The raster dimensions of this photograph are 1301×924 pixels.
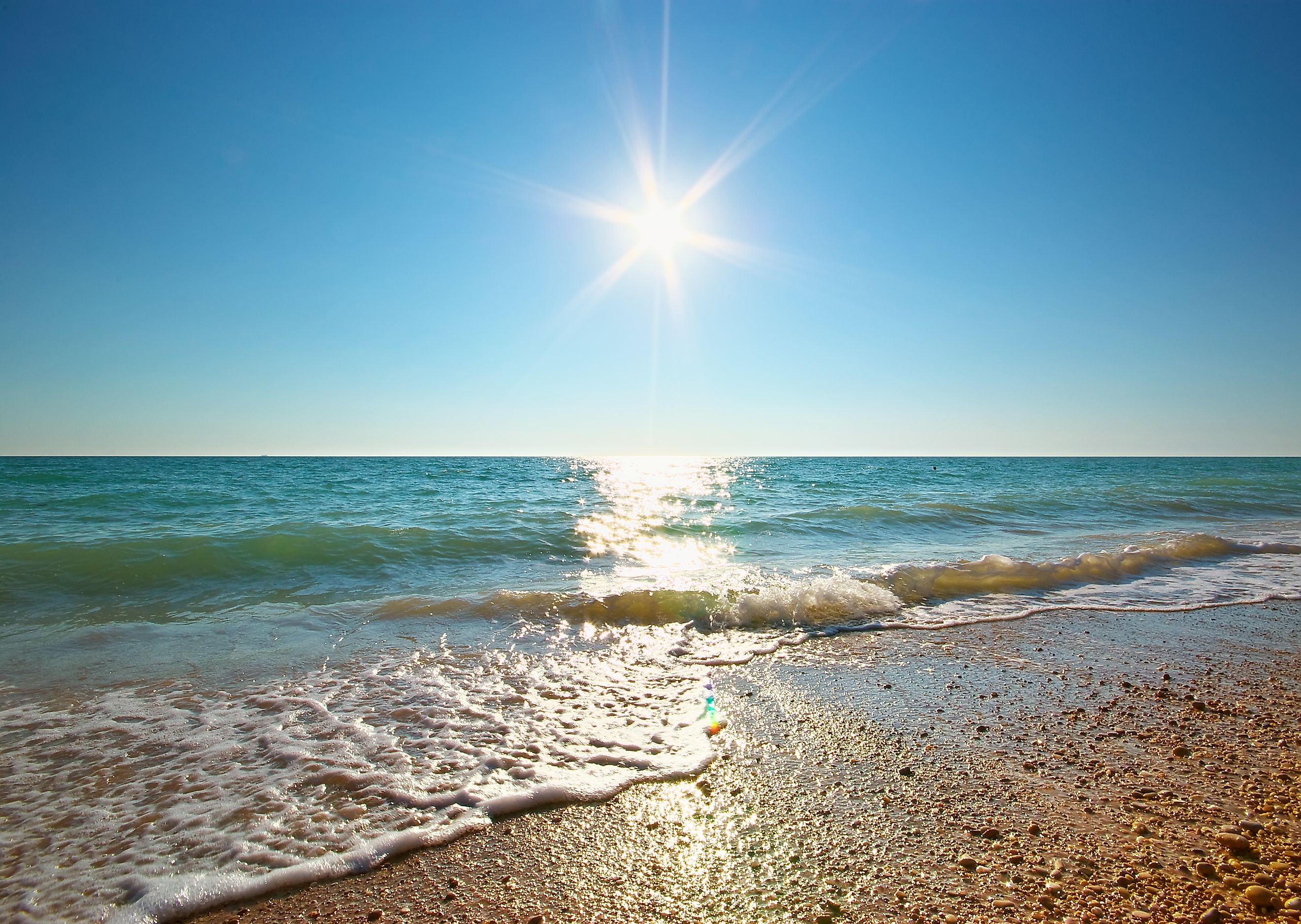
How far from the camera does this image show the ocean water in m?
2.70

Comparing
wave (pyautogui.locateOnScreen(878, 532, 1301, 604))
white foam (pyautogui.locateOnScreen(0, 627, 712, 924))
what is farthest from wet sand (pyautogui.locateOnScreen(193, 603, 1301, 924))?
wave (pyautogui.locateOnScreen(878, 532, 1301, 604))

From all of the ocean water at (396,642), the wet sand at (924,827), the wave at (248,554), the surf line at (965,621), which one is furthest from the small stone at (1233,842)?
the wave at (248,554)

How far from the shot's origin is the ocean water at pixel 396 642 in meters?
2.70

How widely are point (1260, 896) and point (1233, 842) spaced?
1.25ft

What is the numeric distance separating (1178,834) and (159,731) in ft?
18.3

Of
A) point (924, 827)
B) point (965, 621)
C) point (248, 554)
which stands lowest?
point (965, 621)

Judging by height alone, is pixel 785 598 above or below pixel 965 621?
above

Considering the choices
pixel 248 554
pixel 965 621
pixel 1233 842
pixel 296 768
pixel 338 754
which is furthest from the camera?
pixel 248 554

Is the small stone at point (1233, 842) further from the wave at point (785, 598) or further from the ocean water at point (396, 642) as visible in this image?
the wave at point (785, 598)

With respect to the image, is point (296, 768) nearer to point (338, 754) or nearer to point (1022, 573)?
point (338, 754)

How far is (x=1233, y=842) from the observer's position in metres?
2.38

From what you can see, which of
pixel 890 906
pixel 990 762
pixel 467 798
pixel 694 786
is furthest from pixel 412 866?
pixel 990 762

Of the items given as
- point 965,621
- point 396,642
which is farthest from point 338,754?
point 965,621

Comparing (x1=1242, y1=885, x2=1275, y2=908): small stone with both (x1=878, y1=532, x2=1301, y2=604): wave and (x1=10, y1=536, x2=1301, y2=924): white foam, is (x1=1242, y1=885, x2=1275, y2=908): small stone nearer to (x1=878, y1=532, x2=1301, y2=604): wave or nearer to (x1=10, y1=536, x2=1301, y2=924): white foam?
(x1=10, y1=536, x2=1301, y2=924): white foam
